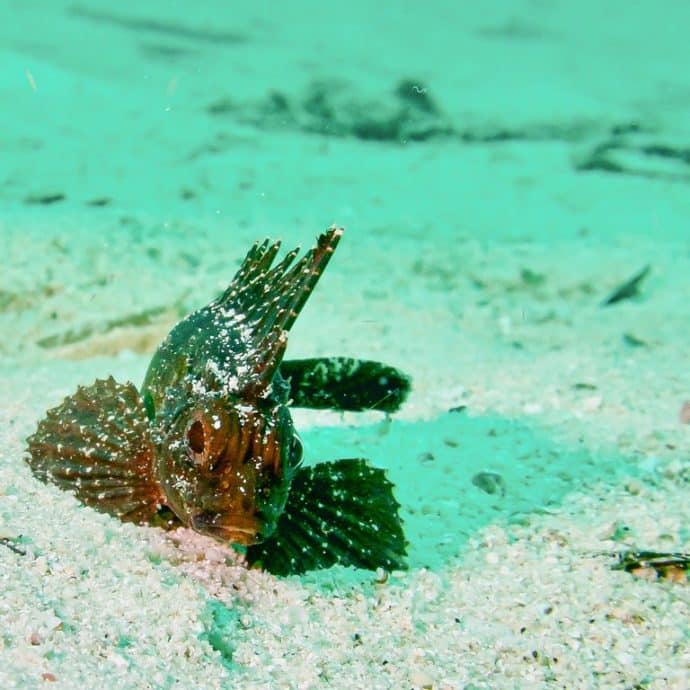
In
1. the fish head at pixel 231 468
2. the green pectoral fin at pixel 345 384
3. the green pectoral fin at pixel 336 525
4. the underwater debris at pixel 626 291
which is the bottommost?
the underwater debris at pixel 626 291

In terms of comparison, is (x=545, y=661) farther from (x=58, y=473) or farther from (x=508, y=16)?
(x=508, y=16)

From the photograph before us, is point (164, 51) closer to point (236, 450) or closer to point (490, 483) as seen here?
point (490, 483)

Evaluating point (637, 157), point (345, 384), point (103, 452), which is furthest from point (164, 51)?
point (103, 452)

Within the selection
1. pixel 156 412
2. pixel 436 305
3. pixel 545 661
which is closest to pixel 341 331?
pixel 436 305

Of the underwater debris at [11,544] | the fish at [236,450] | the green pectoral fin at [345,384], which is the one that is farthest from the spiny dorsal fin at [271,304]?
the underwater debris at [11,544]

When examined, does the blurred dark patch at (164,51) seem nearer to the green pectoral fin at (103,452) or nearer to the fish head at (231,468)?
the green pectoral fin at (103,452)

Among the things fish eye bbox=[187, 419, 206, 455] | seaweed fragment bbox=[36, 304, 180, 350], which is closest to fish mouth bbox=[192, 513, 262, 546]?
fish eye bbox=[187, 419, 206, 455]
